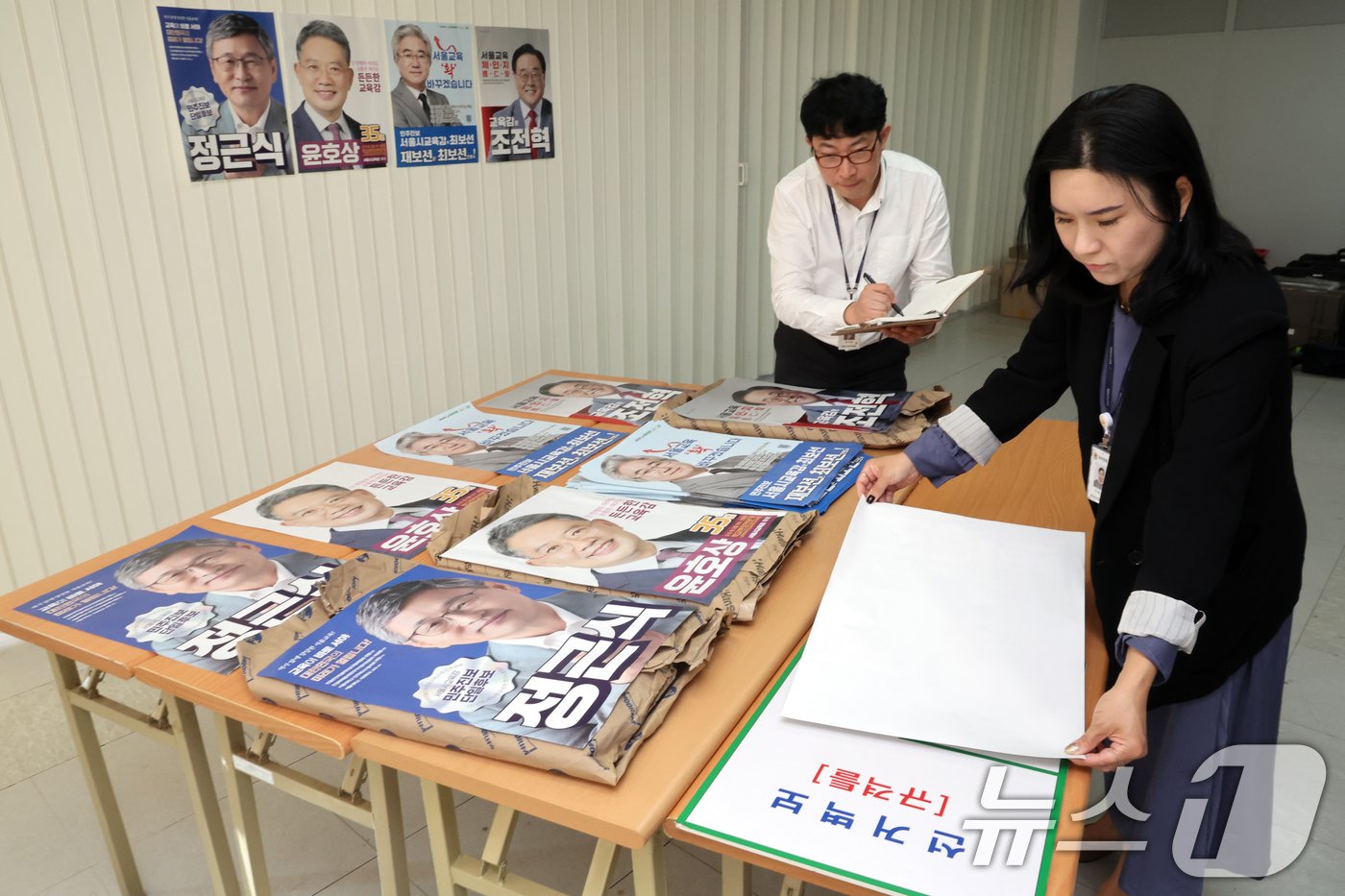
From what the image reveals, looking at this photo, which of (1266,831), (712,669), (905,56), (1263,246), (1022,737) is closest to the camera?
(1022,737)

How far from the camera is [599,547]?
55.7 inches

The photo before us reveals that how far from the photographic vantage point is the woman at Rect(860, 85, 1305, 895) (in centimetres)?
101

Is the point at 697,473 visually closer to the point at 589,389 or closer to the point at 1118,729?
the point at 589,389

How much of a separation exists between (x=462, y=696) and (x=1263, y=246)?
845 centimetres

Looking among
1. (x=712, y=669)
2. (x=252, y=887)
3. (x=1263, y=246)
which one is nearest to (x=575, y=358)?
(x=252, y=887)

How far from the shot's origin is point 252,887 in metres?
1.57

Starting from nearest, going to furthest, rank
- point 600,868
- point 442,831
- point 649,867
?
1. point 649,867
2. point 600,868
3. point 442,831

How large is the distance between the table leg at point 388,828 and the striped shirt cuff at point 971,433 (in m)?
1.00

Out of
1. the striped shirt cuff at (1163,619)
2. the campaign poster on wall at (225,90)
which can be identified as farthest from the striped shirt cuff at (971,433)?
the campaign poster on wall at (225,90)

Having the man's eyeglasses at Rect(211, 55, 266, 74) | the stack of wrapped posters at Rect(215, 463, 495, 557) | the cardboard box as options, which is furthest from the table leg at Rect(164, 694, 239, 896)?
the cardboard box

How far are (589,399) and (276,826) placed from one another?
1191 millimetres

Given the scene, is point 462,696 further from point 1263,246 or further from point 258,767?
point 1263,246

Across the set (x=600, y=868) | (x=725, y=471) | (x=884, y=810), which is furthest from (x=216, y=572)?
(x=884, y=810)

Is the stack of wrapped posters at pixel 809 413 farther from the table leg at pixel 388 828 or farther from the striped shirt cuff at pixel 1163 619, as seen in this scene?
the table leg at pixel 388 828
